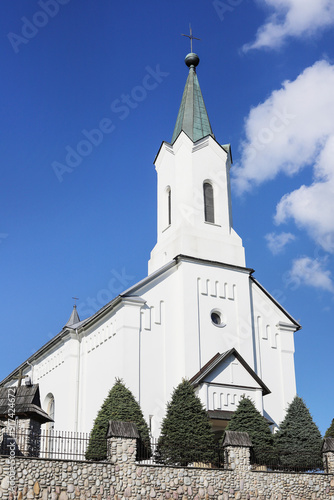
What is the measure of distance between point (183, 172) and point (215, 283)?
6301mm

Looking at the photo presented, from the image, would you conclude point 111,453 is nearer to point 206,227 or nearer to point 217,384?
point 217,384

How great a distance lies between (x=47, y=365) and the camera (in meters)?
33.4

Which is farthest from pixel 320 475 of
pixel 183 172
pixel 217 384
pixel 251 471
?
pixel 183 172

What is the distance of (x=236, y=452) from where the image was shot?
17562 mm

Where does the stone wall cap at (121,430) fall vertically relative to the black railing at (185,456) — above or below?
above

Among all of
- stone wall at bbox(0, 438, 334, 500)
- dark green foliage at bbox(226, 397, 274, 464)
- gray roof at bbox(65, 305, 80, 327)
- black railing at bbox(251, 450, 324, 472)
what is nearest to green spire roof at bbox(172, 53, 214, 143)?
gray roof at bbox(65, 305, 80, 327)

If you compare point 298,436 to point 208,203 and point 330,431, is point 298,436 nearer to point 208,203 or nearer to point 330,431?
point 330,431

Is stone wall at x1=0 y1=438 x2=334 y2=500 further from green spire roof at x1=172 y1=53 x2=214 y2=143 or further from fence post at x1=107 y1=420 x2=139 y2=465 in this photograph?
green spire roof at x1=172 y1=53 x2=214 y2=143

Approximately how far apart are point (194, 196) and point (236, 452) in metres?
14.6

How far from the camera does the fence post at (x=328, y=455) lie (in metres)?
Result: 19.2

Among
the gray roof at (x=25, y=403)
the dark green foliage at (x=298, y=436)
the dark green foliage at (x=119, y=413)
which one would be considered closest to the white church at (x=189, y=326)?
the dark green foliage at (x=298, y=436)

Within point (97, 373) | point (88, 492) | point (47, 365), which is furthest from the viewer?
point (47, 365)

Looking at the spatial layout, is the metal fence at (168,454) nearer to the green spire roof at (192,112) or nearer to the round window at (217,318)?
the round window at (217,318)

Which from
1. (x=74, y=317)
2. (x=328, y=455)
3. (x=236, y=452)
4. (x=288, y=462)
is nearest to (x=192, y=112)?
(x=74, y=317)
